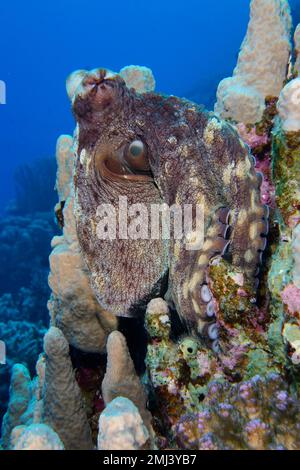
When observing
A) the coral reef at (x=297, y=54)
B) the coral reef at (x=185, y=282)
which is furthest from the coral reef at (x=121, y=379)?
the coral reef at (x=297, y=54)

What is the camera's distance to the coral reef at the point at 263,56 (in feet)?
11.8

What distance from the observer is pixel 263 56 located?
12.1ft

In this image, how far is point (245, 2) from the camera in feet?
273

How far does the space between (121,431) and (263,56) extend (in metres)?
3.55

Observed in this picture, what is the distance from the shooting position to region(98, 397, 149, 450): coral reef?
1632 millimetres

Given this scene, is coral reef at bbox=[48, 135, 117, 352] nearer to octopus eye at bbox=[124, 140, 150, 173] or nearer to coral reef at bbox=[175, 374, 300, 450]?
octopus eye at bbox=[124, 140, 150, 173]

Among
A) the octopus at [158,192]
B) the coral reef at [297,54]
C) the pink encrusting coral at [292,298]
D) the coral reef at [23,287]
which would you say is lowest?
the coral reef at [23,287]

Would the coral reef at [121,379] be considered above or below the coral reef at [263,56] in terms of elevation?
below

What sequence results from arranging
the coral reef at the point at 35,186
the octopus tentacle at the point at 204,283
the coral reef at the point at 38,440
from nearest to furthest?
the coral reef at the point at 38,440, the octopus tentacle at the point at 204,283, the coral reef at the point at 35,186

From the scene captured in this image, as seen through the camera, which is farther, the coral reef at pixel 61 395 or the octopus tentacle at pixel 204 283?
the coral reef at pixel 61 395

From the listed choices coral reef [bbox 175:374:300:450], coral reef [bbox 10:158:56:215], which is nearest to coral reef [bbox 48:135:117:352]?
coral reef [bbox 175:374:300:450]

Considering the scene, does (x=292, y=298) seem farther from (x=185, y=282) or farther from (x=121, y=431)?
(x=121, y=431)

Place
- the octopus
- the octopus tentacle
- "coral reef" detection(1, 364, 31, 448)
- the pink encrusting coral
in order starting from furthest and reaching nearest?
"coral reef" detection(1, 364, 31, 448) < the octopus < the octopus tentacle < the pink encrusting coral

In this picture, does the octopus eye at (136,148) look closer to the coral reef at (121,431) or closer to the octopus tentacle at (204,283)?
the octopus tentacle at (204,283)
